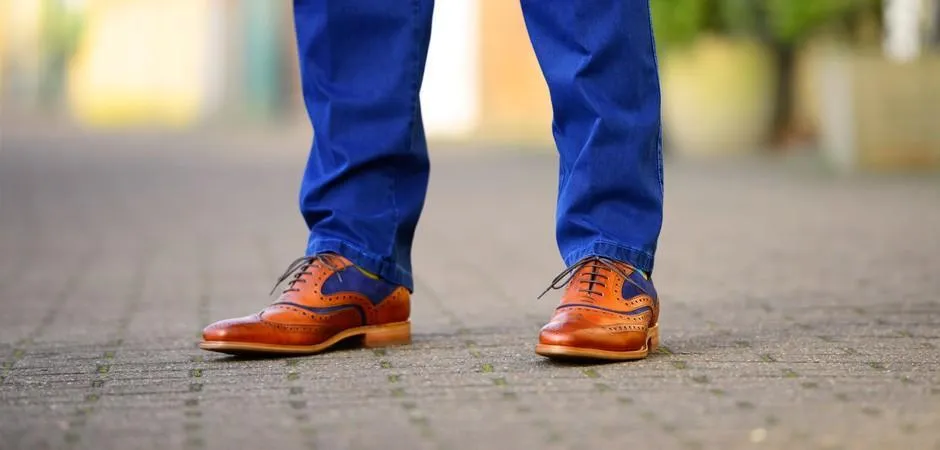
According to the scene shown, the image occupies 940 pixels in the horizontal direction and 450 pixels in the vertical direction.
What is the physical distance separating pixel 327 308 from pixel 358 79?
0.32 meters

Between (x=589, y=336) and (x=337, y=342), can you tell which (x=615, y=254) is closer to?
(x=589, y=336)

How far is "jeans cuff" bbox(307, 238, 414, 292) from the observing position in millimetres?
2039

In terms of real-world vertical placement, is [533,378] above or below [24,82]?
below

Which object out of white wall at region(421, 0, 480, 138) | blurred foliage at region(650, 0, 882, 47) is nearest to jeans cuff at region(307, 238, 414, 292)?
blurred foliage at region(650, 0, 882, 47)

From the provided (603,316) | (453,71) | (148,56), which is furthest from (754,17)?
(148,56)

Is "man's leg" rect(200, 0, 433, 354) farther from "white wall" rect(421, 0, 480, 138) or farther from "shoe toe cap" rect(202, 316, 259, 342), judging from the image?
"white wall" rect(421, 0, 480, 138)

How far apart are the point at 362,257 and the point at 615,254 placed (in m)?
0.36

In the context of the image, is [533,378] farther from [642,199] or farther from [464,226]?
[464,226]

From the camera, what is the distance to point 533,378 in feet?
5.60

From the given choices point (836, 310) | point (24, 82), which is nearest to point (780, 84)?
point (836, 310)

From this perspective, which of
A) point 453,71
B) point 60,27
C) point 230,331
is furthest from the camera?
point 60,27

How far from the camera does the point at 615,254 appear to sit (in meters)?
1.91

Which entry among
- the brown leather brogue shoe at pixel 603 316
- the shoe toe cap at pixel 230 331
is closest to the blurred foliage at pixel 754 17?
the brown leather brogue shoe at pixel 603 316

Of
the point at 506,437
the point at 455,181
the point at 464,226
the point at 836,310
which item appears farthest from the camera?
the point at 455,181
